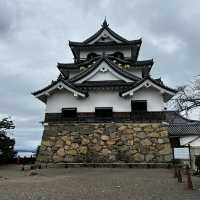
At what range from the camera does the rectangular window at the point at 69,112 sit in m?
20.1

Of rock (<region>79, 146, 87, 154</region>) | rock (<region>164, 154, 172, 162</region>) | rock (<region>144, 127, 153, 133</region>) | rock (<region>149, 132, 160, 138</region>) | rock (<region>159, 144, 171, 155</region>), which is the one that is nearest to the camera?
rock (<region>164, 154, 172, 162</region>)

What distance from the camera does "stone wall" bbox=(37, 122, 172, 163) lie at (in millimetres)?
18469

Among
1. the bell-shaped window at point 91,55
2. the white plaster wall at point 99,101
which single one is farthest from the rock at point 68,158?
the bell-shaped window at point 91,55

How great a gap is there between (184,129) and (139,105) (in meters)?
5.25

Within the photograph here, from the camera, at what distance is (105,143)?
62.3ft

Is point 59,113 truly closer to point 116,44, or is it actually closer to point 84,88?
point 84,88

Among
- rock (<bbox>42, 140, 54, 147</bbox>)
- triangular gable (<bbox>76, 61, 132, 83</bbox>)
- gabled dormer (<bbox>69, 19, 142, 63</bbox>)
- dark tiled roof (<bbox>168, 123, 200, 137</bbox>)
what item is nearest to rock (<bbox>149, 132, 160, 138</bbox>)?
dark tiled roof (<bbox>168, 123, 200, 137</bbox>)

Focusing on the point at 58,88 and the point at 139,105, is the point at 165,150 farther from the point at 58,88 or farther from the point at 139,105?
the point at 58,88

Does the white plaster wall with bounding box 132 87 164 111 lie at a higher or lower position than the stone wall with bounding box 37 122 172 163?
higher

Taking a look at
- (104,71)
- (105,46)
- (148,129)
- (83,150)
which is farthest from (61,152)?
(105,46)

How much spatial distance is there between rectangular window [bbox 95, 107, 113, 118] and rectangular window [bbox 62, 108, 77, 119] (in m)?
1.57

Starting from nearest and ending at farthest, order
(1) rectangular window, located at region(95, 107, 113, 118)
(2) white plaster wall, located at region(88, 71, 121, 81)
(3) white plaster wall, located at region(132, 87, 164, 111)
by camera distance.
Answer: (3) white plaster wall, located at region(132, 87, 164, 111)
(1) rectangular window, located at region(95, 107, 113, 118)
(2) white plaster wall, located at region(88, 71, 121, 81)

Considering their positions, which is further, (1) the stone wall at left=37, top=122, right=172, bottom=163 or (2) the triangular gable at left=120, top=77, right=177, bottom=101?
(2) the triangular gable at left=120, top=77, right=177, bottom=101

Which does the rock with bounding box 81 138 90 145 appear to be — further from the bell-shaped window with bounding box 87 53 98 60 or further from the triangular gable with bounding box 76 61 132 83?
the bell-shaped window with bounding box 87 53 98 60
